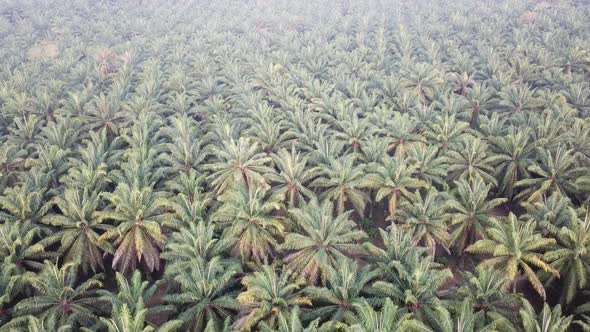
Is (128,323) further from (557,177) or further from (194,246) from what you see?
(557,177)

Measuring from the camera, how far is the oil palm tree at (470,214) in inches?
718

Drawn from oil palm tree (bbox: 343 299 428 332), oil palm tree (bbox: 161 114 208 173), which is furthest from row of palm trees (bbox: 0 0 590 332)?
oil palm tree (bbox: 161 114 208 173)

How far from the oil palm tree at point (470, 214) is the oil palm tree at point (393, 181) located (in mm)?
2182

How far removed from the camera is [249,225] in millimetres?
17797

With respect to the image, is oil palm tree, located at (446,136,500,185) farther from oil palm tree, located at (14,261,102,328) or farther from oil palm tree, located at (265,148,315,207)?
oil palm tree, located at (14,261,102,328)

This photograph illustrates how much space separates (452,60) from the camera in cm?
3541

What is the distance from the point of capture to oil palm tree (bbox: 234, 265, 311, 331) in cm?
1415

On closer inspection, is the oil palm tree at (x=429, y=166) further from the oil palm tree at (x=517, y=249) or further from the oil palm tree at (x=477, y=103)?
the oil palm tree at (x=477, y=103)

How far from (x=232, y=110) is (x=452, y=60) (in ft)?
67.7

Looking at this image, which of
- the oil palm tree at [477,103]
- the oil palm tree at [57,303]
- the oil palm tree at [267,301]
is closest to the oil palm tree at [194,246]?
the oil palm tree at [267,301]

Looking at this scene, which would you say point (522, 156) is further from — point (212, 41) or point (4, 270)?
point (212, 41)

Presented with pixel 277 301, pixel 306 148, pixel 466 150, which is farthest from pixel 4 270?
pixel 466 150

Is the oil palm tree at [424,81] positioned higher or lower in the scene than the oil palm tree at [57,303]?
higher

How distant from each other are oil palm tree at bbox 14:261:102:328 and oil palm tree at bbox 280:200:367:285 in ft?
26.3
